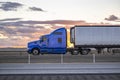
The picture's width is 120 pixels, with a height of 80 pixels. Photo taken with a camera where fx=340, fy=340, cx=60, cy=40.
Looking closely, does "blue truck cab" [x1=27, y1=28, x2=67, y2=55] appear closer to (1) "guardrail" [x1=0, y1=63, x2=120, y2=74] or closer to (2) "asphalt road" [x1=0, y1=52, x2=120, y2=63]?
(2) "asphalt road" [x1=0, y1=52, x2=120, y2=63]

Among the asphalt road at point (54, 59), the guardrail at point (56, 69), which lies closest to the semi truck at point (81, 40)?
the asphalt road at point (54, 59)

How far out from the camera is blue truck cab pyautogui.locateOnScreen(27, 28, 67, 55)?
3400cm

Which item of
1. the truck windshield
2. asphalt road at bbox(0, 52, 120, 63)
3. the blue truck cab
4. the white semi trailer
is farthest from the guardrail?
the white semi trailer

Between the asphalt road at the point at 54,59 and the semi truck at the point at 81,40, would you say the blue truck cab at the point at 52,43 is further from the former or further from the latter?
Answer: the asphalt road at the point at 54,59

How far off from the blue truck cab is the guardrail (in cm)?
2101

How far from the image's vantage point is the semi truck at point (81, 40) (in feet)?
112

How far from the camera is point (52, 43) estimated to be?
34.1 metres

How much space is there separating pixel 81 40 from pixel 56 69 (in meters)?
23.1

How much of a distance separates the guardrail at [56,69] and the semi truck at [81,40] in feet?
69.2

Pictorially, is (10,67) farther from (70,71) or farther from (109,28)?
(109,28)

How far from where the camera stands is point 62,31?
34.1m

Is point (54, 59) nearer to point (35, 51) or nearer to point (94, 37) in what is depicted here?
point (35, 51)

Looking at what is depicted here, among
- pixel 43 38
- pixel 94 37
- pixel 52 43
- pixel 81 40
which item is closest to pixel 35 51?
pixel 43 38

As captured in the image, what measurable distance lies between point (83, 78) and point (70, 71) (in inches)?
45.3
